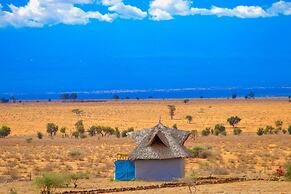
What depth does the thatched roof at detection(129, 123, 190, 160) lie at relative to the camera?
2797 centimetres

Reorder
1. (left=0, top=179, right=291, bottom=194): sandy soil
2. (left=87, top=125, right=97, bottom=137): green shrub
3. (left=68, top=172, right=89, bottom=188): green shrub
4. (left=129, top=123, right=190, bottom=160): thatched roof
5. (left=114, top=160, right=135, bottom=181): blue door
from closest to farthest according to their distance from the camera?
(left=0, top=179, right=291, bottom=194): sandy soil, (left=68, top=172, right=89, bottom=188): green shrub, (left=129, top=123, right=190, bottom=160): thatched roof, (left=114, top=160, right=135, bottom=181): blue door, (left=87, top=125, right=97, bottom=137): green shrub

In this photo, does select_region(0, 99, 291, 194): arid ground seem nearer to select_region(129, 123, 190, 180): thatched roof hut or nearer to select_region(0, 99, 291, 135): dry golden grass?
select_region(0, 99, 291, 135): dry golden grass

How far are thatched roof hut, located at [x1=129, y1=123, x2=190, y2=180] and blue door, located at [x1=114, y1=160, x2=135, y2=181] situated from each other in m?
0.25

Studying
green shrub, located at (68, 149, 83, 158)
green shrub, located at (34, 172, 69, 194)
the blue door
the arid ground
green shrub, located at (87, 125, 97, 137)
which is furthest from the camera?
green shrub, located at (87, 125, 97, 137)

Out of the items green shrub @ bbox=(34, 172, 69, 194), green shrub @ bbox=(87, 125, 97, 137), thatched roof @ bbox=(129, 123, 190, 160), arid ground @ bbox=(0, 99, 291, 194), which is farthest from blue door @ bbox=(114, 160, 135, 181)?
green shrub @ bbox=(87, 125, 97, 137)

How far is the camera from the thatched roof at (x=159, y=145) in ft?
91.8

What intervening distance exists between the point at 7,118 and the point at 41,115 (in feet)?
23.1

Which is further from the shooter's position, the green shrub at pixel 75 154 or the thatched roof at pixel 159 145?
the green shrub at pixel 75 154

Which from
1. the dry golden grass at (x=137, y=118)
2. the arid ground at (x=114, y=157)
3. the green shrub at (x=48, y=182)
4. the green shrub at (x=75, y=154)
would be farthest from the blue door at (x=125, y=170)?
the dry golden grass at (x=137, y=118)

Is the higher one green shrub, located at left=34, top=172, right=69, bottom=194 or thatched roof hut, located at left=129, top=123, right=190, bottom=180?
thatched roof hut, located at left=129, top=123, right=190, bottom=180

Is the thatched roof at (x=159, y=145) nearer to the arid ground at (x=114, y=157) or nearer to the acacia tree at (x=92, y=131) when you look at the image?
the arid ground at (x=114, y=157)

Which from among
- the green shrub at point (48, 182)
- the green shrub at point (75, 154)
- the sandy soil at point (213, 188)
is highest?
the green shrub at point (75, 154)

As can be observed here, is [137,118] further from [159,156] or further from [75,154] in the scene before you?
[159,156]

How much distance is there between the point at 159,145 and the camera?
2844cm
